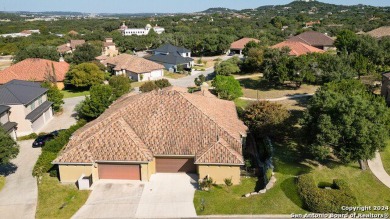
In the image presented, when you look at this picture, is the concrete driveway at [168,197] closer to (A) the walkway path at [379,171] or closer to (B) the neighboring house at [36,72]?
(A) the walkway path at [379,171]

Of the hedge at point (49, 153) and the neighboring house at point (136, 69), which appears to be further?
the neighboring house at point (136, 69)

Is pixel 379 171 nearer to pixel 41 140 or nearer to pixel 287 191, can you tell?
pixel 287 191

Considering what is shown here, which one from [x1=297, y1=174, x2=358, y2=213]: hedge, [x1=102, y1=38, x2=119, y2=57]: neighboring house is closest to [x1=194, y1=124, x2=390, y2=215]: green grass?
[x1=297, y1=174, x2=358, y2=213]: hedge

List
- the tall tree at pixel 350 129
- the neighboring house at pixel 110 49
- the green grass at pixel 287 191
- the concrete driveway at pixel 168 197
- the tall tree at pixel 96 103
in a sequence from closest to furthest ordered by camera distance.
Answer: the green grass at pixel 287 191
the concrete driveway at pixel 168 197
the tall tree at pixel 350 129
the tall tree at pixel 96 103
the neighboring house at pixel 110 49

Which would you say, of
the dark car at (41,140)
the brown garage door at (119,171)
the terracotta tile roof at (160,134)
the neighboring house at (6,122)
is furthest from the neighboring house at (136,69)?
the brown garage door at (119,171)

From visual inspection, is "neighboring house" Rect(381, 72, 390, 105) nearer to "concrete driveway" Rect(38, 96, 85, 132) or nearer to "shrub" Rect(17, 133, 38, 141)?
"concrete driveway" Rect(38, 96, 85, 132)
